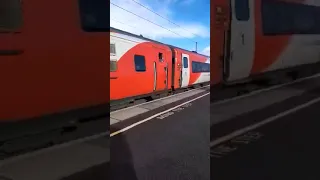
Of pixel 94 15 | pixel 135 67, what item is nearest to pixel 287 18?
pixel 94 15

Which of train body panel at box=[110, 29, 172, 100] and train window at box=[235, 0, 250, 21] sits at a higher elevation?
train window at box=[235, 0, 250, 21]

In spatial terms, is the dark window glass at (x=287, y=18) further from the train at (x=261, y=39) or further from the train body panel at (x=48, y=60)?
→ the train body panel at (x=48, y=60)

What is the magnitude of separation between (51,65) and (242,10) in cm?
81

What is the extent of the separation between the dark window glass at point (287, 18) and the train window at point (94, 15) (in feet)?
2.09

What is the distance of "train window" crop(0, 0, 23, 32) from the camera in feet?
4.10

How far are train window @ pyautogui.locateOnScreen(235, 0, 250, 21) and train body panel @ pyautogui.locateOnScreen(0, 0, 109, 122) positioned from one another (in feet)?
1.73

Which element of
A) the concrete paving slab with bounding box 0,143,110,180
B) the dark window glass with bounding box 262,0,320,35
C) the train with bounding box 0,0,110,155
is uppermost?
the dark window glass with bounding box 262,0,320,35

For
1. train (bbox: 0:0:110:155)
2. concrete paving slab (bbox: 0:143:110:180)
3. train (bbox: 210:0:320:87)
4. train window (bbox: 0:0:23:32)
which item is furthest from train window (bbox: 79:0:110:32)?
concrete paving slab (bbox: 0:143:110:180)

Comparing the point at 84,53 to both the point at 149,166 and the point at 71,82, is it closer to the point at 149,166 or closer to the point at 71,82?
the point at 71,82

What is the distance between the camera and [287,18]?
4.34 feet

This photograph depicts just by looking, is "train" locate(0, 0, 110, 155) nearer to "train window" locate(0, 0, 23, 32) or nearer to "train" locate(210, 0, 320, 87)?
"train window" locate(0, 0, 23, 32)

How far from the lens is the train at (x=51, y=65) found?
48.2 inches

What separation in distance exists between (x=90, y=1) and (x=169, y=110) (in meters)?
0.66

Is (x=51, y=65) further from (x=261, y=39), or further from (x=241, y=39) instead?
(x=261, y=39)
